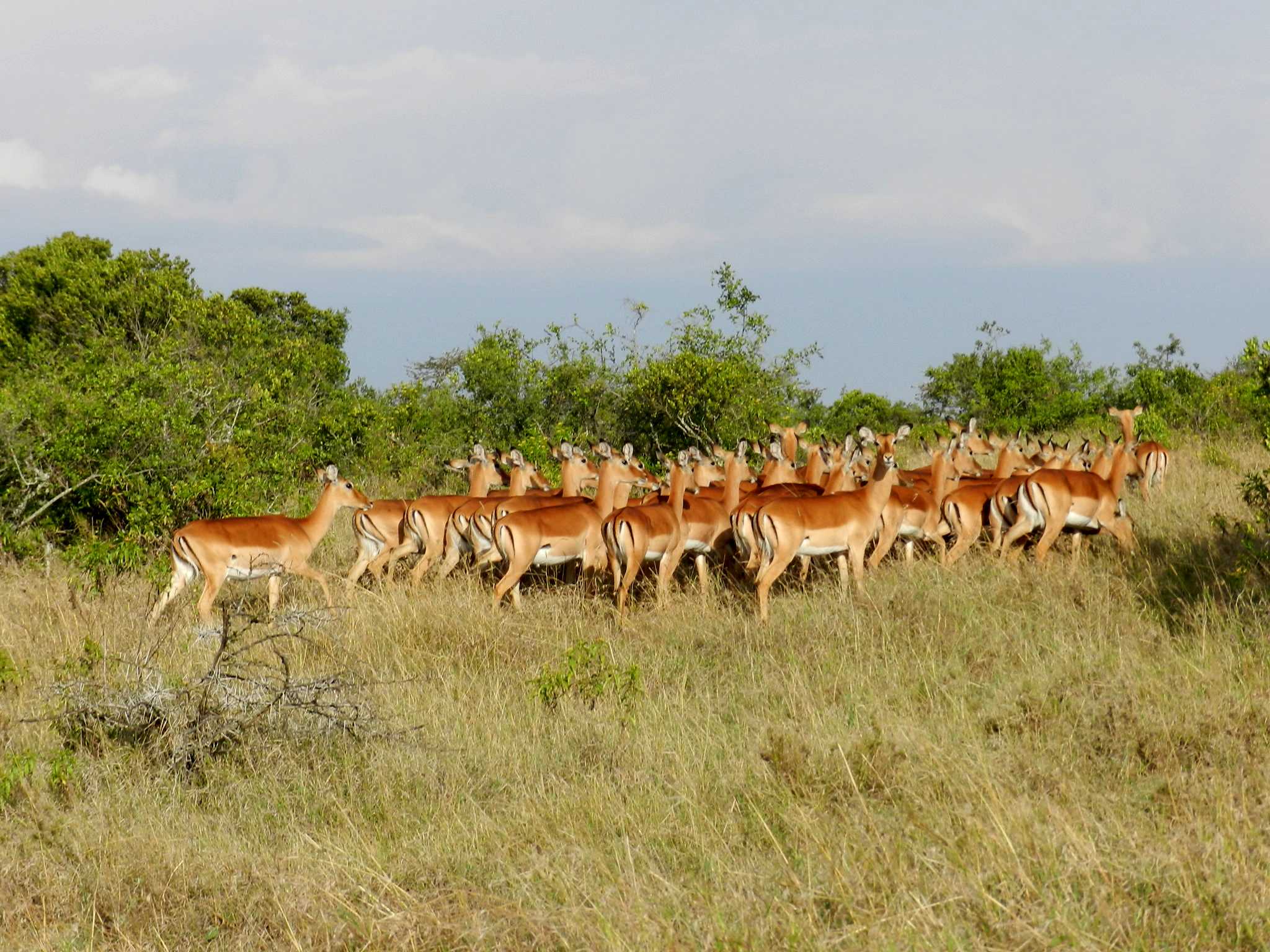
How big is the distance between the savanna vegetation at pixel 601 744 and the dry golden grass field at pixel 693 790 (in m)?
0.02

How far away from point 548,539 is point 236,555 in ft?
7.99

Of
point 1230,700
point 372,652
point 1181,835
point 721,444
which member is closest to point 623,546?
point 372,652

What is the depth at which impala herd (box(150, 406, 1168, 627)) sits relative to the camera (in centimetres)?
887

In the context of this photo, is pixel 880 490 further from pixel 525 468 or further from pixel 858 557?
pixel 525 468

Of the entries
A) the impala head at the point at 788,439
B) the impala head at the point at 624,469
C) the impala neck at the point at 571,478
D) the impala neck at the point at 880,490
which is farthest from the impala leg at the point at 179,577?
the impala head at the point at 788,439

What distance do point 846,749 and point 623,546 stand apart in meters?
4.08

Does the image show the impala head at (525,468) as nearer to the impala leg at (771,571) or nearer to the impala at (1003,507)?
the impala leg at (771,571)

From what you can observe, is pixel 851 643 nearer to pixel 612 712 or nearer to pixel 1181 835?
pixel 612 712

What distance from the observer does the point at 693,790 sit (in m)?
4.60

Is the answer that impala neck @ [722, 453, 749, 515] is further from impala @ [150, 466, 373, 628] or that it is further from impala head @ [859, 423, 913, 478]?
impala @ [150, 466, 373, 628]

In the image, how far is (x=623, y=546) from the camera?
880cm

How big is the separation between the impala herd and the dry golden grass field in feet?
3.95

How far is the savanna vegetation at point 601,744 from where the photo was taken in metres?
3.69

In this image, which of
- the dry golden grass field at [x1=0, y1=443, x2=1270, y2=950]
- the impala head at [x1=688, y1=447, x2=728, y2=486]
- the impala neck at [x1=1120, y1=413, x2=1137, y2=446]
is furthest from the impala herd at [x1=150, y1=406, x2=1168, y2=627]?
the impala neck at [x1=1120, y1=413, x2=1137, y2=446]
